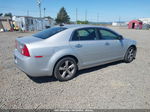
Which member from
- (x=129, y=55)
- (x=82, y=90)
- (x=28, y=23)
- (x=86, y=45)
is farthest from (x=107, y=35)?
(x=28, y=23)

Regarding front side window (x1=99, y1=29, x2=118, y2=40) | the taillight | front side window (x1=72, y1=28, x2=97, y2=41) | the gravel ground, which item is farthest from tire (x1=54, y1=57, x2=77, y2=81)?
front side window (x1=99, y1=29, x2=118, y2=40)

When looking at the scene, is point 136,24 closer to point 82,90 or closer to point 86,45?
point 86,45

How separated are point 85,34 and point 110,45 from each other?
1.06 m

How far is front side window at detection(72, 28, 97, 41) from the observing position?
158 inches

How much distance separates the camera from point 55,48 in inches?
141

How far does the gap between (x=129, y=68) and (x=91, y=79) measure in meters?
1.81

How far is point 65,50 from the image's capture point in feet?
12.2

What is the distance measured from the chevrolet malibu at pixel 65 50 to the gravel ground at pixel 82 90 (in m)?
0.38

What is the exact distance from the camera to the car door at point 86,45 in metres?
3.96

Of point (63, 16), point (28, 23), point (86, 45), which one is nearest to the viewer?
point (86, 45)

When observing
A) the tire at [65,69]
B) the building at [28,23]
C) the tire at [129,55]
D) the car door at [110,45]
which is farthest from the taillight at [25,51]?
the building at [28,23]

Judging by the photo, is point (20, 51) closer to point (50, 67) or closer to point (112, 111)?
point (50, 67)

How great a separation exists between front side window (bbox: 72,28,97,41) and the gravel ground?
1.20 metres

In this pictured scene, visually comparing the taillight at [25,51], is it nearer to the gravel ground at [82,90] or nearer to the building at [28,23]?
the gravel ground at [82,90]
